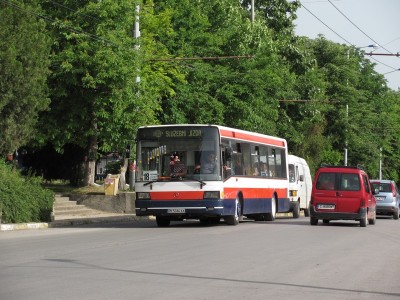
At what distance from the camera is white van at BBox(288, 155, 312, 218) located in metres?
43.7

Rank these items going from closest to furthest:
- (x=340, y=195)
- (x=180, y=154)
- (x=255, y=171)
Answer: (x=180, y=154) < (x=340, y=195) < (x=255, y=171)

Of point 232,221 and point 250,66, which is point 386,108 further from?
point 232,221

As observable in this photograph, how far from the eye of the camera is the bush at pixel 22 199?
2756 centimetres

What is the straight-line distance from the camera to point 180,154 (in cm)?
2814

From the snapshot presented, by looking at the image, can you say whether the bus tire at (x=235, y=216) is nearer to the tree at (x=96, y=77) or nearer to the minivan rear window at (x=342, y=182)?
the minivan rear window at (x=342, y=182)

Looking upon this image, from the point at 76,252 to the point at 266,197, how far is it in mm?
17227

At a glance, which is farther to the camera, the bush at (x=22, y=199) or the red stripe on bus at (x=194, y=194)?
the red stripe on bus at (x=194, y=194)

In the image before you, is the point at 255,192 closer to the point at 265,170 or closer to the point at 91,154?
the point at 265,170

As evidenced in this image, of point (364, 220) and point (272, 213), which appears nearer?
point (364, 220)

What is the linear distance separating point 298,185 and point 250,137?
12623mm

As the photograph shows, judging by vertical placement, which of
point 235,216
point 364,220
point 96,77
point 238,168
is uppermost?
point 96,77

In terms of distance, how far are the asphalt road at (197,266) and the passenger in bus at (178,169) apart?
3586 millimetres

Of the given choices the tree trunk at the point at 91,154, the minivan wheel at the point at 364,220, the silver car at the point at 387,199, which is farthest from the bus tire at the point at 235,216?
the silver car at the point at 387,199

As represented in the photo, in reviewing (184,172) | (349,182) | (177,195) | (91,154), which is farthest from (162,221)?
(91,154)
